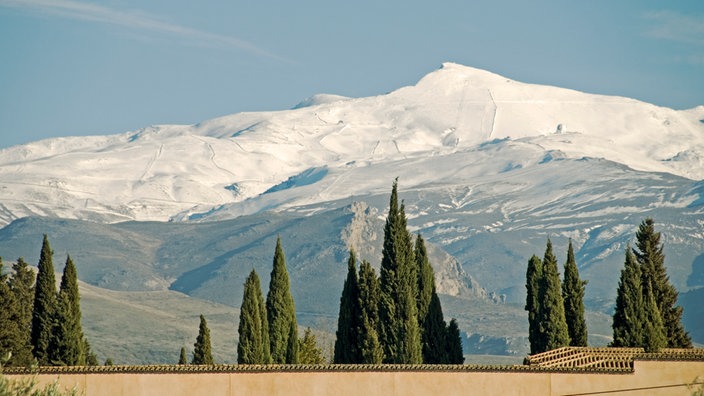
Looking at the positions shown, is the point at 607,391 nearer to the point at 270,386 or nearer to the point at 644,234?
the point at 270,386

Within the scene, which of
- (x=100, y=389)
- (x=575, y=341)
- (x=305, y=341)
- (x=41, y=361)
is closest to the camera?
(x=100, y=389)

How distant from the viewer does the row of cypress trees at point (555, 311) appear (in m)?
111

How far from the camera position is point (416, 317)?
109 m

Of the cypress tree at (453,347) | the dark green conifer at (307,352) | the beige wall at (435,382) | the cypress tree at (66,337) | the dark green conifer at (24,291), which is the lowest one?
the beige wall at (435,382)

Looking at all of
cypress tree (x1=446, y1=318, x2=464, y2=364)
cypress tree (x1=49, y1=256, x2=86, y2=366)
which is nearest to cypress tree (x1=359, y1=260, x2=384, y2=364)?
cypress tree (x1=446, y1=318, x2=464, y2=364)

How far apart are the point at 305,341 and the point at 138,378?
52845mm

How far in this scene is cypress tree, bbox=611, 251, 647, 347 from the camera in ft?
352

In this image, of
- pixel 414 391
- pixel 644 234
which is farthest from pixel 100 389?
pixel 644 234

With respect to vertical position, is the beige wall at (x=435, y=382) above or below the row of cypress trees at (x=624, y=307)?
below

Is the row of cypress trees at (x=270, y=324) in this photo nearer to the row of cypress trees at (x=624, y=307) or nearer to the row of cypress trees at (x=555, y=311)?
the row of cypress trees at (x=555, y=311)

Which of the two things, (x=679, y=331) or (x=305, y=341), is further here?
(x=305, y=341)

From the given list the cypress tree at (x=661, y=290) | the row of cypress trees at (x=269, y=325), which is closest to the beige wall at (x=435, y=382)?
the row of cypress trees at (x=269, y=325)

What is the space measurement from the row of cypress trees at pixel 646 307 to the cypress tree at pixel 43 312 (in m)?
35.9

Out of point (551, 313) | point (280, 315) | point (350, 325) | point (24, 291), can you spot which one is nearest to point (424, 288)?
point (350, 325)
